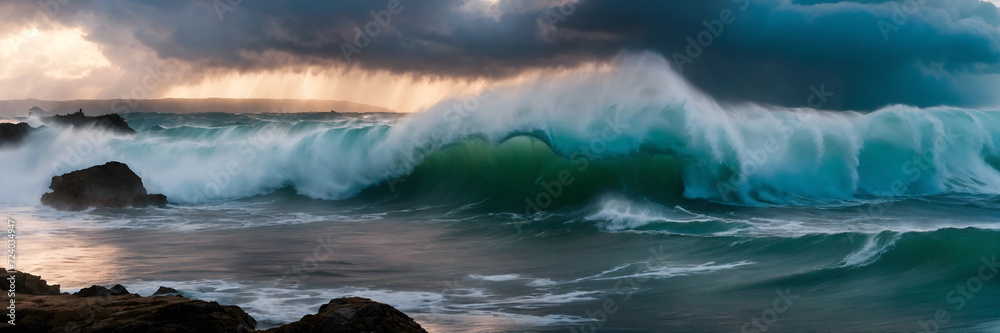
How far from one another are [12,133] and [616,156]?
72.5 feet

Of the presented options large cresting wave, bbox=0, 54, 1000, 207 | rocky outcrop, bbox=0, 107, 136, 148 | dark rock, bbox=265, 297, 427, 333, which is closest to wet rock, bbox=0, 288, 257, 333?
dark rock, bbox=265, 297, 427, 333

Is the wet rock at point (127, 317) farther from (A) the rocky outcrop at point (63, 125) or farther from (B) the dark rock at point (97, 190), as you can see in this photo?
(A) the rocky outcrop at point (63, 125)

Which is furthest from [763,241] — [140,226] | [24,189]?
[24,189]

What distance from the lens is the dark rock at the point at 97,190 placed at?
1670cm

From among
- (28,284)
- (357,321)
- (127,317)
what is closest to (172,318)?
(127,317)

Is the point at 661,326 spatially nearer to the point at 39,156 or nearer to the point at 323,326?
the point at 323,326

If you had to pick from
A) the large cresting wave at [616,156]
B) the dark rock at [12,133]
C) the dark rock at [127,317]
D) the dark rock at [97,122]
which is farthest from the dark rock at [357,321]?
the dark rock at [97,122]

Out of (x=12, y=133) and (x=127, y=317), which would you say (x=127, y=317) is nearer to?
(x=127, y=317)

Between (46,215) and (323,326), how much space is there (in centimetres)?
1277

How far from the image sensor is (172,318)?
212 inches

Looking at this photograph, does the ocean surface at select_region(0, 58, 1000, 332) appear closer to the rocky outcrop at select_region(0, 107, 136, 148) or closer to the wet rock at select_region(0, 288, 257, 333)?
the rocky outcrop at select_region(0, 107, 136, 148)

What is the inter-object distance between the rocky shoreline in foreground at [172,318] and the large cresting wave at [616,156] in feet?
36.5

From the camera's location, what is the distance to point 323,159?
2273 cm

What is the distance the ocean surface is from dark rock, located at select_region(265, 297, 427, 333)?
162cm
